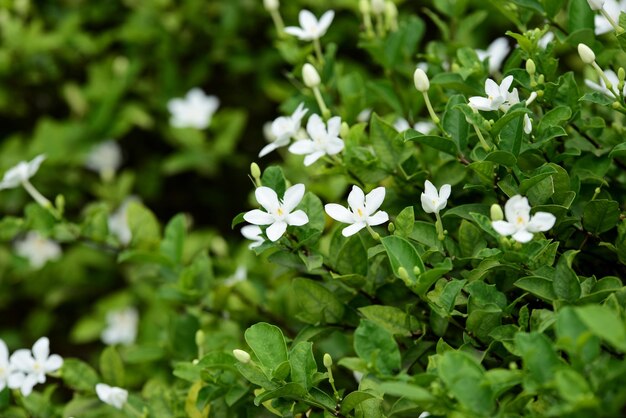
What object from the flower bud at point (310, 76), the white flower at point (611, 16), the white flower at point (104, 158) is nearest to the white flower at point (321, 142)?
the flower bud at point (310, 76)

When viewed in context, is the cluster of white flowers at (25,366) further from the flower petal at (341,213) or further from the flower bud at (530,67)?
the flower bud at (530,67)

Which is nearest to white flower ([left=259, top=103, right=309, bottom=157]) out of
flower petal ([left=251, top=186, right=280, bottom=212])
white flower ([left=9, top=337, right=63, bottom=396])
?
flower petal ([left=251, top=186, right=280, bottom=212])

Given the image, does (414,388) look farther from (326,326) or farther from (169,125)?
(169,125)

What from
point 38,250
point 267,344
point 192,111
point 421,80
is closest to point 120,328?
point 38,250

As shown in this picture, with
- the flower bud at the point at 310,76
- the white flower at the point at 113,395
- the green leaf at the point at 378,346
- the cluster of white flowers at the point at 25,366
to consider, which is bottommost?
the white flower at the point at 113,395

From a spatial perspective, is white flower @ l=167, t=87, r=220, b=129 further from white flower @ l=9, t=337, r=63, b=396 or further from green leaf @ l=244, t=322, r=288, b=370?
green leaf @ l=244, t=322, r=288, b=370

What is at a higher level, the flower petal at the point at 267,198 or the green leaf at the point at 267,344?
the flower petal at the point at 267,198

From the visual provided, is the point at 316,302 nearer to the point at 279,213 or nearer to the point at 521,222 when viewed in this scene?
the point at 279,213
